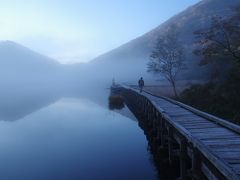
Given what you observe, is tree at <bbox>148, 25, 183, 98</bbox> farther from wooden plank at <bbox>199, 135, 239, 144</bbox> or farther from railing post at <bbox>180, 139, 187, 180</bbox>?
wooden plank at <bbox>199, 135, 239, 144</bbox>

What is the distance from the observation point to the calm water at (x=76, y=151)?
56.3ft

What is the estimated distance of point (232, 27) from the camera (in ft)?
88.5

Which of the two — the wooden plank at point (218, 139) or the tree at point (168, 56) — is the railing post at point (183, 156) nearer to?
the wooden plank at point (218, 139)

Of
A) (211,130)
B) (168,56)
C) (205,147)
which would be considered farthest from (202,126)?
(168,56)

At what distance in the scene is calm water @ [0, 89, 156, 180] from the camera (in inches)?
676

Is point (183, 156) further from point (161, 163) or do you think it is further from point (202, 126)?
point (161, 163)

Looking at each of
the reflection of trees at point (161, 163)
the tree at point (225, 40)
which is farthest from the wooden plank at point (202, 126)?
the tree at point (225, 40)

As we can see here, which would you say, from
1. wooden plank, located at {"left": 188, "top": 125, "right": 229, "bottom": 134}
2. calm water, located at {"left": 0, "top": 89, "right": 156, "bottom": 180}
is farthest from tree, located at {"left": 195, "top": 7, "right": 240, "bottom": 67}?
wooden plank, located at {"left": 188, "top": 125, "right": 229, "bottom": 134}

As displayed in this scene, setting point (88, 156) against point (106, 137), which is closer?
point (88, 156)

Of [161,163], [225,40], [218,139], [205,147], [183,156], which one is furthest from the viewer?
[225,40]

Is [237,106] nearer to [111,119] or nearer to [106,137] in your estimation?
[106,137]

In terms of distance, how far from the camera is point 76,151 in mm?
21750

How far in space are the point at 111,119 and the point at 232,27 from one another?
620 inches

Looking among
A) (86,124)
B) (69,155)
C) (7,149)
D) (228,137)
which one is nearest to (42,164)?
(69,155)
